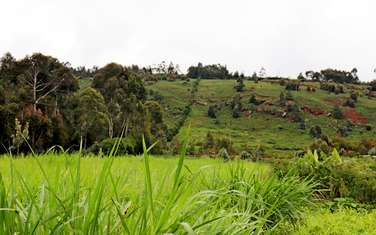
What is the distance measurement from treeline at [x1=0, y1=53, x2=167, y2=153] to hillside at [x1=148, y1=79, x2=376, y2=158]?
19.8m

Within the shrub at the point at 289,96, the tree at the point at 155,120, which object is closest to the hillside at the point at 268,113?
the shrub at the point at 289,96

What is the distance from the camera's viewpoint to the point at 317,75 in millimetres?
103500

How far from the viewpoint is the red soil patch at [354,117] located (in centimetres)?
7062

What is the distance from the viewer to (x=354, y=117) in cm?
7188

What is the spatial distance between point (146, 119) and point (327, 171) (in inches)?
1079

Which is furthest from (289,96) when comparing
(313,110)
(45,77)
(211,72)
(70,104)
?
(70,104)

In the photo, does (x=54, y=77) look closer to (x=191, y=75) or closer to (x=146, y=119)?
(x=146, y=119)

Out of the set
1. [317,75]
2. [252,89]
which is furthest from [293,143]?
[317,75]

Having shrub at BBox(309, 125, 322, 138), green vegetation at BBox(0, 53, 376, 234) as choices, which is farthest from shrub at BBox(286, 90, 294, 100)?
shrub at BBox(309, 125, 322, 138)

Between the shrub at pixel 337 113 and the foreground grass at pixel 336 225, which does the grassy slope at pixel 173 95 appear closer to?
the shrub at pixel 337 113

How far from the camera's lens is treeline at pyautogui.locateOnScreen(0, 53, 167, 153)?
28.2 meters

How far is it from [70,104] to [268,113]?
4395cm

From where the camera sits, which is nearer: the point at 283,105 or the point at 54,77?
the point at 54,77

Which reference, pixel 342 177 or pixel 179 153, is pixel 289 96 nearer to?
pixel 342 177
